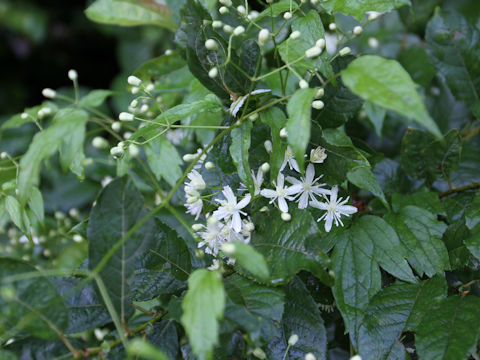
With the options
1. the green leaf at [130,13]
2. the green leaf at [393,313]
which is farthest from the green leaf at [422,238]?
the green leaf at [130,13]

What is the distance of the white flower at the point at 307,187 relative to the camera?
905mm

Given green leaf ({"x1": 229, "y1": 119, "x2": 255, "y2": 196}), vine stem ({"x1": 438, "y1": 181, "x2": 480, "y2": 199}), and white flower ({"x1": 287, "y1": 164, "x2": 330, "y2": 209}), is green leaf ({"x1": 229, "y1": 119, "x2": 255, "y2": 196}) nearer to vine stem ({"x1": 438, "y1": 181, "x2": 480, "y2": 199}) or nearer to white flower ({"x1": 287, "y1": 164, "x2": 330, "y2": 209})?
white flower ({"x1": 287, "y1": 164, "x2": 330, "y2": 209})

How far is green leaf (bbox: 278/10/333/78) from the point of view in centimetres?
90

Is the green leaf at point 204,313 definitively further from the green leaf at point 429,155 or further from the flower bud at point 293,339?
the green leaf at point 429,155

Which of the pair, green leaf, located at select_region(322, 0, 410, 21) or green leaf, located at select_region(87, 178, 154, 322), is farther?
green leaf, located at select_region(322, 0, 410, 21)

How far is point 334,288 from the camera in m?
0.89

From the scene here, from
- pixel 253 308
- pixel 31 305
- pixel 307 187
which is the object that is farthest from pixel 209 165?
pixel 31 305

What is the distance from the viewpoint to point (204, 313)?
25.7 inches

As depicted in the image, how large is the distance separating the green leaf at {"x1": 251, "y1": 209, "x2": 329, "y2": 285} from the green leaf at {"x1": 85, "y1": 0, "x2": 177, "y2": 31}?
2.79ft

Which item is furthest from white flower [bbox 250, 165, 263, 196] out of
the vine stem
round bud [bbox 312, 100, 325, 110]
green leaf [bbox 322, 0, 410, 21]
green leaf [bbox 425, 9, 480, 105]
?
green leaf [bbox 425, 9, 480, 105]

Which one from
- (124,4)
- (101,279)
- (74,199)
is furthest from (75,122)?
(74,199)

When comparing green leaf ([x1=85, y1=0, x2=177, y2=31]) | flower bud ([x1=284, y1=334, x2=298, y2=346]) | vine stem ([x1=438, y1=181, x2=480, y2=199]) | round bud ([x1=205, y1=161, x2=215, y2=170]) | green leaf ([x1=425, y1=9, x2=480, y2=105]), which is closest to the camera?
flower bud ([x1=284, y1=334, x2=298, y2=346])

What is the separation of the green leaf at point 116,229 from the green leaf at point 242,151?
181mm

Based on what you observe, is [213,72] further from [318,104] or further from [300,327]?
[300,327]
